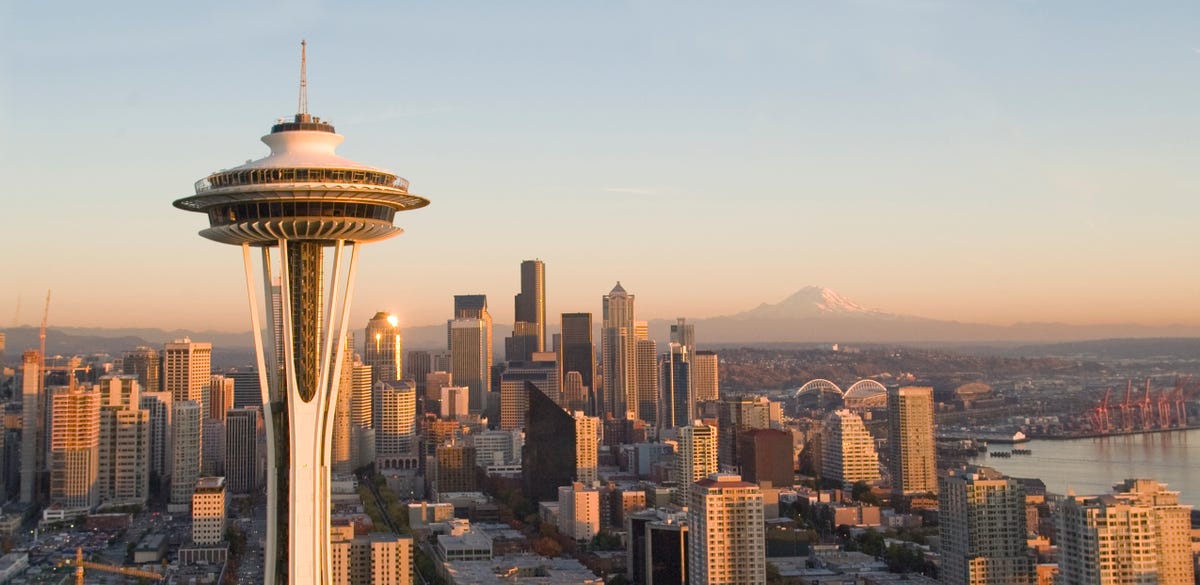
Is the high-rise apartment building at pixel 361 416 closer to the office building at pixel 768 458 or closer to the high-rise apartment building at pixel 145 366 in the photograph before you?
the high-rise apartment building at pixel 145 366

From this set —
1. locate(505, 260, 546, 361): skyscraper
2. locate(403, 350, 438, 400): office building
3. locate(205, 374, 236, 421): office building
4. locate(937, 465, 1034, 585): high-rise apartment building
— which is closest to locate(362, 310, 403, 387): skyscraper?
locate(403, 350, 438, 400): office building

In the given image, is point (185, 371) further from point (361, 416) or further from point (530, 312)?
point (530, 312)

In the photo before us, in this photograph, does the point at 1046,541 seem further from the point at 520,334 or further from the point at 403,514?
the point at 520,334

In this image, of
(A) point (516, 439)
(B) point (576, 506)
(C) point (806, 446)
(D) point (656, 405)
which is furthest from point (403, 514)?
(D) point (656, 405)

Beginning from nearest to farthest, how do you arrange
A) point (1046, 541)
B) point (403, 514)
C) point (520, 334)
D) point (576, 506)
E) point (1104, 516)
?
point (1104, 516), point (1046, 541), point (576, 506), point (403, 514), point (520, 334)

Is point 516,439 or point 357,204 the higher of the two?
point 357,204

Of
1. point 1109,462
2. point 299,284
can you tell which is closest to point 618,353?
point 1109,462
